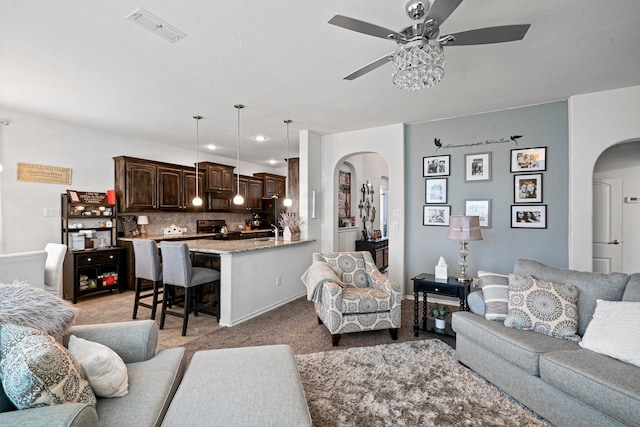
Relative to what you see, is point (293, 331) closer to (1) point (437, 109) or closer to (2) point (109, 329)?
(2) point (109, 329)

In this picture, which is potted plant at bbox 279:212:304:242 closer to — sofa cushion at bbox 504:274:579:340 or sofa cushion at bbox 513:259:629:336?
sofa cushion at bbox 504:274:579:340

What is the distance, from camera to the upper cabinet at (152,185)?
5086 mm

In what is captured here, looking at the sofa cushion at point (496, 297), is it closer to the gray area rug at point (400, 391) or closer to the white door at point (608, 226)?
the gray area rug at point (400, 391)

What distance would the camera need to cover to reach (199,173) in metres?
6.29

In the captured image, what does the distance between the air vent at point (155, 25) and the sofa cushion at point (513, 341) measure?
3149mm

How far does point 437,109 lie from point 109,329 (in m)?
4.07

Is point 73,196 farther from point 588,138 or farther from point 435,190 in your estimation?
point 588,138

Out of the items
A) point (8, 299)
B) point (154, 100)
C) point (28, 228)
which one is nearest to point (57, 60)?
point (154, 100)

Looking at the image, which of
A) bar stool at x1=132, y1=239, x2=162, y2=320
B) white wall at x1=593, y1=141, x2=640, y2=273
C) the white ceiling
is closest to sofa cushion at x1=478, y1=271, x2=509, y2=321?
the white ceiling

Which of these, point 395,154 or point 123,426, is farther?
point 395,154

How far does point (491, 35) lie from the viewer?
1.73 metres

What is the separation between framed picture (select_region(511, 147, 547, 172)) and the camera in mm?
3754

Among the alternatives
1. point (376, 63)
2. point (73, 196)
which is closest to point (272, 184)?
point (73, 196)

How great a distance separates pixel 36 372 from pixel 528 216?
4.60 metres
